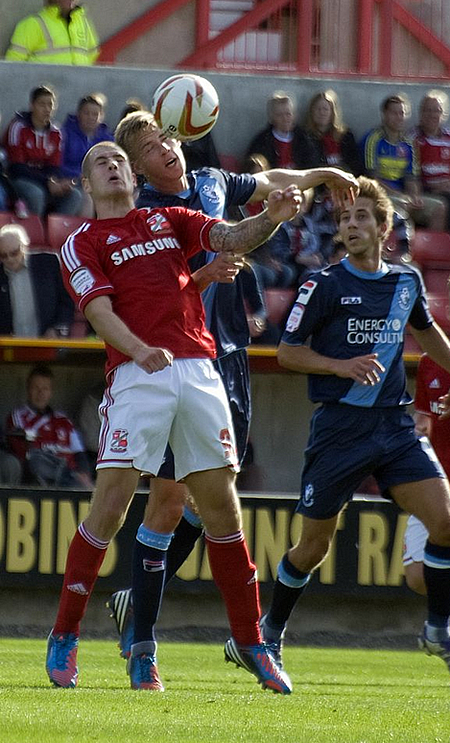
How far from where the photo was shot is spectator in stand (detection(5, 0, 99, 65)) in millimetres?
14277

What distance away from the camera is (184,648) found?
9.69 m

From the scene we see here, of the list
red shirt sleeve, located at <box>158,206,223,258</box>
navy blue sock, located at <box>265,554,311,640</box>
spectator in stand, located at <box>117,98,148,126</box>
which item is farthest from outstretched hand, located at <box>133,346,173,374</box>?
spectator in stand, located at <box>117,98,148,126</box>

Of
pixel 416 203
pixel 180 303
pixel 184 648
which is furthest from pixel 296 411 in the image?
pixel 180 303

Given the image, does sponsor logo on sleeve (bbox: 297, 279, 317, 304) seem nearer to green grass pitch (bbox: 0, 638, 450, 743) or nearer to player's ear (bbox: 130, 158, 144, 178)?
player's ear (bbox: 130, 158, 144, 178)

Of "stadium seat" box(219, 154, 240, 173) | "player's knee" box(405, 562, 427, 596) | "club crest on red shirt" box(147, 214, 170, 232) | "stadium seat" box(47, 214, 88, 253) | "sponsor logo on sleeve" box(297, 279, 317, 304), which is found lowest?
"player's knee" box(405, 562, 427, 596)

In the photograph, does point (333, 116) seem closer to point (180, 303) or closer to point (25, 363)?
point (25, 363)

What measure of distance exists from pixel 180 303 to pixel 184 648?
4.53m

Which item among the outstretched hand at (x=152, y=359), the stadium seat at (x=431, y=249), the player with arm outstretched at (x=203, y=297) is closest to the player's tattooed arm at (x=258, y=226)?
the player with arm outstretched at (x=203, y=297)

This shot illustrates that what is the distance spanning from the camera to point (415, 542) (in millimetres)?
7613

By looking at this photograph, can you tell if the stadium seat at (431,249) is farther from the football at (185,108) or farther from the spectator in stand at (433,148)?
the football at (185,108)

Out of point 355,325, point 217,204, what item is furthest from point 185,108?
point 355,325

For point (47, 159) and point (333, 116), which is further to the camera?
point (333, 116)

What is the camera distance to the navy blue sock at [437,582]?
6.60 m

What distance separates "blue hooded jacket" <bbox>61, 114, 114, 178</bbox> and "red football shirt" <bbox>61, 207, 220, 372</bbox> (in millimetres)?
7211
